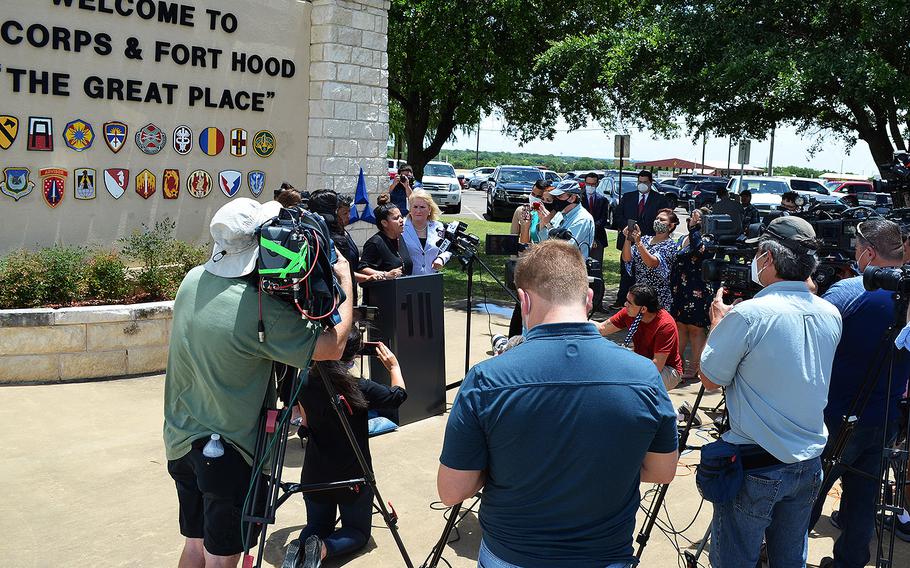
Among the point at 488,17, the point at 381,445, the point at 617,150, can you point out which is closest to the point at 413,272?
the point at 381,445

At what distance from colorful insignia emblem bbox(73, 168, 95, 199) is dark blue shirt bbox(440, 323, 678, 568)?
309 inches

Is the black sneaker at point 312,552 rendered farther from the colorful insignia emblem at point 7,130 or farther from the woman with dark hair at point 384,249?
the colorful insignia emblem at point 7,130

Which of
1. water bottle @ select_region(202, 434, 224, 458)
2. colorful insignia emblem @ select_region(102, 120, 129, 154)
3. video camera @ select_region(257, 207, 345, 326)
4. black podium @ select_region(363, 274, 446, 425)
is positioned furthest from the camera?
colorful insignia emblem @ select_region(102, 120, 129, 154)

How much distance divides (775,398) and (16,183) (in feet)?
26.0

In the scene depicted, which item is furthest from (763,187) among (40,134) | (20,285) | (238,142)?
(20,285)

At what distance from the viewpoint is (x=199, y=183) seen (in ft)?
33.3

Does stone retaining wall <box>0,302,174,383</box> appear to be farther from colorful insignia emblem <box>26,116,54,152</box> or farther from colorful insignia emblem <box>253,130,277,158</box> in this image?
colorful insignia emblem <box>253,130,277,158</box>

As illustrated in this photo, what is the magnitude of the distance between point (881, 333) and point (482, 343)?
583 centimetres

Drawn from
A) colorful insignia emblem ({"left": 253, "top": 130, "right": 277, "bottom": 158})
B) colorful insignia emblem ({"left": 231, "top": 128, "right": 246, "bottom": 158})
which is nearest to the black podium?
colorful insignia emblem ({"left": 231, "top": 128, "right": 246, "bottom": 158})

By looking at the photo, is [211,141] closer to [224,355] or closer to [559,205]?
[559,205]

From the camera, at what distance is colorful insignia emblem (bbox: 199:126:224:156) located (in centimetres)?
1010

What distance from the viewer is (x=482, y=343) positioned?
9828 mm

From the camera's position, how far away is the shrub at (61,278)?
7703mm

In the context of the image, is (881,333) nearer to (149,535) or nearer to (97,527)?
(149,535)
